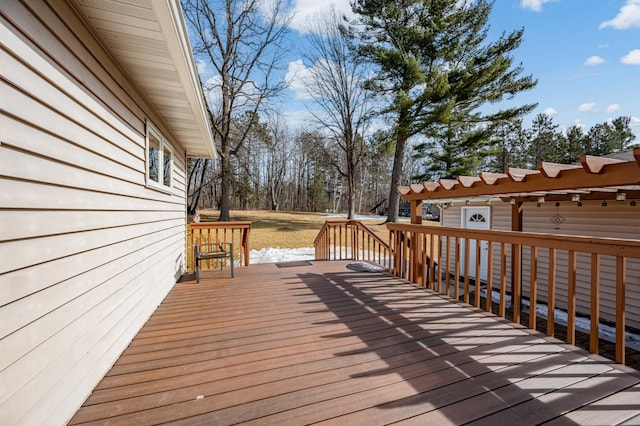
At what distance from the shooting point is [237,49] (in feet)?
41.8

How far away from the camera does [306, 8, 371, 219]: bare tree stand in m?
13.4

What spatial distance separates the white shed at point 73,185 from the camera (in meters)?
A: 1.24

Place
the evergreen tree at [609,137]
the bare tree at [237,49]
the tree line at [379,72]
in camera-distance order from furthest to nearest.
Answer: the evergreen tree at [609,137] < the bare tree at [237,49] < the tree line at [379,72]

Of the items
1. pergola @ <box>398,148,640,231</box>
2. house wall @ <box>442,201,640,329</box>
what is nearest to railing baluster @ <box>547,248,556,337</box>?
pergola @ <box>398,148,640,231</box>

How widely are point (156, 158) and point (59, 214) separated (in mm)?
2324

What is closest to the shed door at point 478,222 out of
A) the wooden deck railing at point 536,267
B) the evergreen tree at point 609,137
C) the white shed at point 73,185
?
the wooden deck railing at point 536,267

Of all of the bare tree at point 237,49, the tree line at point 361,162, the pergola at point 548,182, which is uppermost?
the bare tree at point 237,49

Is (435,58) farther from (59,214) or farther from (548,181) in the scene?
(59,214)

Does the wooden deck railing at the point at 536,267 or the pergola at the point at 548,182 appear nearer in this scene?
the wooden deck railing at the point at 536,267

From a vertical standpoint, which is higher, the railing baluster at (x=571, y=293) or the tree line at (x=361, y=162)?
the tree line at (x=361, y=162)

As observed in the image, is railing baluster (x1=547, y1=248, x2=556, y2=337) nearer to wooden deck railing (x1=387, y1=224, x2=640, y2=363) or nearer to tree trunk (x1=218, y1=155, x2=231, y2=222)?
wooden deck railing (x1=387, y1=224, x2=640, y2=363)

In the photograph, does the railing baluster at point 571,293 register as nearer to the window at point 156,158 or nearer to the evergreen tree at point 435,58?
the window at point 156,158

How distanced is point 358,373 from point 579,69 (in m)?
11.9

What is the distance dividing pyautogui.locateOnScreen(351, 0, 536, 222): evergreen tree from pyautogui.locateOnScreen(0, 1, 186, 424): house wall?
34.9 ft
